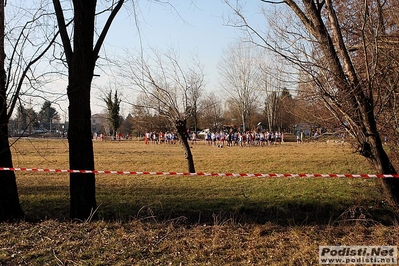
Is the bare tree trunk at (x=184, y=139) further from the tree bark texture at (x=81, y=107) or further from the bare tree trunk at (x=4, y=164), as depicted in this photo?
the bare tree trunk at (x=4, y=164)

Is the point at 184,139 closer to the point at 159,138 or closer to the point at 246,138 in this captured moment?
the point at 246,138

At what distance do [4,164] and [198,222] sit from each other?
3.65 m

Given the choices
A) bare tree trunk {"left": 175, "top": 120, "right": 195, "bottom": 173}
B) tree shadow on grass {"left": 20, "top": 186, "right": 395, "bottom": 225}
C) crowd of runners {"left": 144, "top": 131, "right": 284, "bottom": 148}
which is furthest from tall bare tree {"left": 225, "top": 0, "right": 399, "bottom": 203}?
crowd of runners {"left": 144, "top": 131, "right": 284, "bottom": 148}

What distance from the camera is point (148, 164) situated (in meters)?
19.8

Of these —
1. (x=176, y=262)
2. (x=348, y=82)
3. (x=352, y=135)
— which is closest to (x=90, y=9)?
(x=176, y=262)

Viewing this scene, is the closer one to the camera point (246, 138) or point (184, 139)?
point (184, 139)

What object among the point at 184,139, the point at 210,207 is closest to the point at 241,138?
the point at 184,139

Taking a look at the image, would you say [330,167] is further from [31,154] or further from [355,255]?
[31,154]

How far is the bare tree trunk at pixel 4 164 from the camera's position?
6.43 metres

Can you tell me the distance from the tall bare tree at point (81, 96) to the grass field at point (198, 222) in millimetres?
524

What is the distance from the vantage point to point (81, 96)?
247 inches

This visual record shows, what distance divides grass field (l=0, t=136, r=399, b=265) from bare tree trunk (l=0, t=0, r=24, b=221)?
0.37 metres

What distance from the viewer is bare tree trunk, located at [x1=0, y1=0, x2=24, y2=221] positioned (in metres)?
6.43

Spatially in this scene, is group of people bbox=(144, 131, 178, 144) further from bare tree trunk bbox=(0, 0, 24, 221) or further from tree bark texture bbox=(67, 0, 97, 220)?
tree bark texture bbox=(67, 0, 97, 220)
